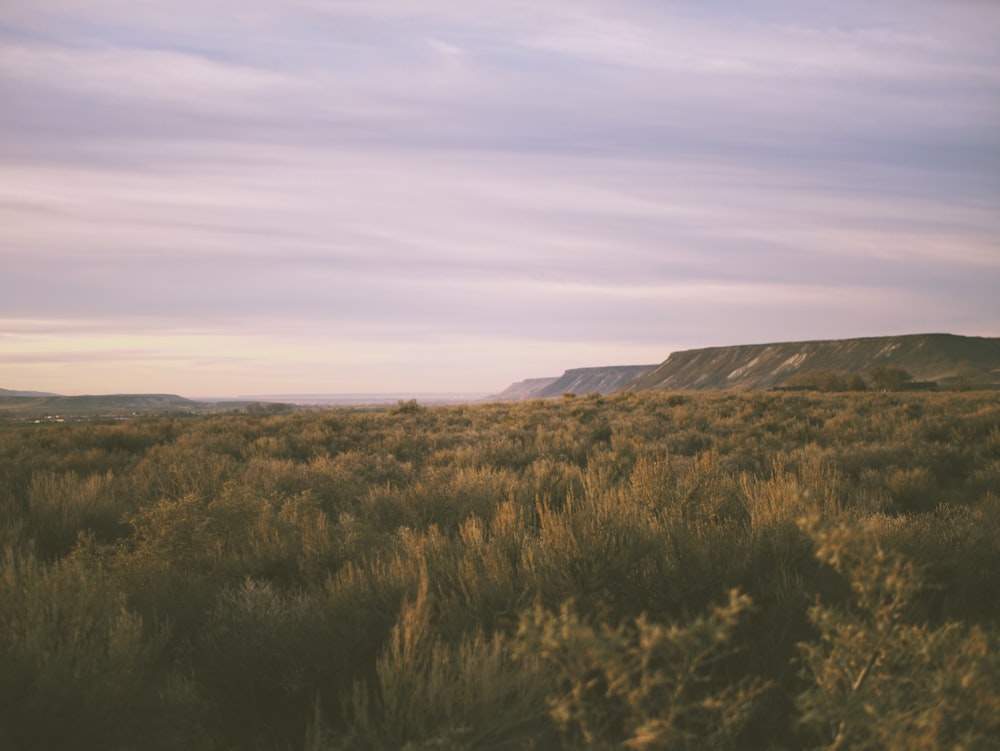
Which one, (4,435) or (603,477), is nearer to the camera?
(603,477)

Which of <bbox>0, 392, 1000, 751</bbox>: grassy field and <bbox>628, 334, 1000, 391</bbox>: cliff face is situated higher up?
<bbox>628, 334, 1000, 391</bbox>: cliff face

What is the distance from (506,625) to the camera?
12.8 feet

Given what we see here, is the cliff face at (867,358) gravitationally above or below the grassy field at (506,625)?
above

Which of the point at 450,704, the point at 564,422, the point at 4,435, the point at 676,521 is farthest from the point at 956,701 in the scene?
the point at 4,435

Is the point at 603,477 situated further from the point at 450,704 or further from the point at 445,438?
the point at 445,438

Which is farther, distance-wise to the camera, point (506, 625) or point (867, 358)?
point (867, 358)

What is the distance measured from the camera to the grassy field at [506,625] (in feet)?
8.84

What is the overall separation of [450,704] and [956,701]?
6.99 feet

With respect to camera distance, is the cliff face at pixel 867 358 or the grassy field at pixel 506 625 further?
the cliff face at pixel 867 358

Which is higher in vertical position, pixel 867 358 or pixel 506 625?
pixel 867 358

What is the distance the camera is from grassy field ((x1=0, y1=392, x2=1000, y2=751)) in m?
2.69

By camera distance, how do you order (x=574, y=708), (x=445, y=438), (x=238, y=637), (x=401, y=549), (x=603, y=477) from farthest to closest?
(x=445, y=438), (x=603, y=477), (x=401, y=549), (x=238, y=637), (x=574, y=708)

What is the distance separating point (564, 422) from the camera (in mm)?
19688

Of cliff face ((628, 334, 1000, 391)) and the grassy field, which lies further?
cliff face ((628, 334, 1000, 391))
